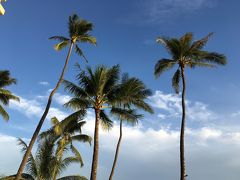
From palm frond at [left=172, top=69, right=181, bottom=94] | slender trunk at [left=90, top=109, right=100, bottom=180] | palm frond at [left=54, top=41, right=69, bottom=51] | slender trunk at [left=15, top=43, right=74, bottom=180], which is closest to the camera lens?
slender trunk at [left=15, top=43, right=74, bottom=180]

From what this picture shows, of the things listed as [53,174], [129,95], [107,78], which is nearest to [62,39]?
[107,78]

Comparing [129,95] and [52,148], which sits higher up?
[129,95]

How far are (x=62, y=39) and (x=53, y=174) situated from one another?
11.3 metres

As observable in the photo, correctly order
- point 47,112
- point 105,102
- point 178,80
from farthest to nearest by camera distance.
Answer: point 178,80
point 105,102
point 47,112

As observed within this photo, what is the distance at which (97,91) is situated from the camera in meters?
29.0

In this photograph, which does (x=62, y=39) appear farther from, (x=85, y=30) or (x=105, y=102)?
(x=105, y=102)

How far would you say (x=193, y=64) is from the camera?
99.9 feet

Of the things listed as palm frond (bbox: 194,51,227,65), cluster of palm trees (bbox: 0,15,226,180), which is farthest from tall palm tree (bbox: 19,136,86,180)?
palm frond (bbox: 194,51,227,65)

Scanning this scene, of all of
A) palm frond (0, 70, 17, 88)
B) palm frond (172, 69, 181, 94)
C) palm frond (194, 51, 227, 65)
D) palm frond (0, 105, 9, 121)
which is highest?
palm frond (0, 70, 17, 88)

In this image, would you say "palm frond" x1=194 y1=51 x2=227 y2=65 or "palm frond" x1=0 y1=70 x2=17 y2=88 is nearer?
"palm frond" x1=194 y1=51 x2=227 y2=65

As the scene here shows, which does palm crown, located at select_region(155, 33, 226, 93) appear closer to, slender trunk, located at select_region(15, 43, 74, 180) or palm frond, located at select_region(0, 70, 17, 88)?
slender trunk, located at select_region(15, 43, 74, 180)

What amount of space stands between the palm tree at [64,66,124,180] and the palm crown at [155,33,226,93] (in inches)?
172

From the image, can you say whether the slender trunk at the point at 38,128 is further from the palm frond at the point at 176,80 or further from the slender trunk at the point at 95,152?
the palm frond at the point at 176,80

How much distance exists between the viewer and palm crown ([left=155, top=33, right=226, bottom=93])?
29.7m
